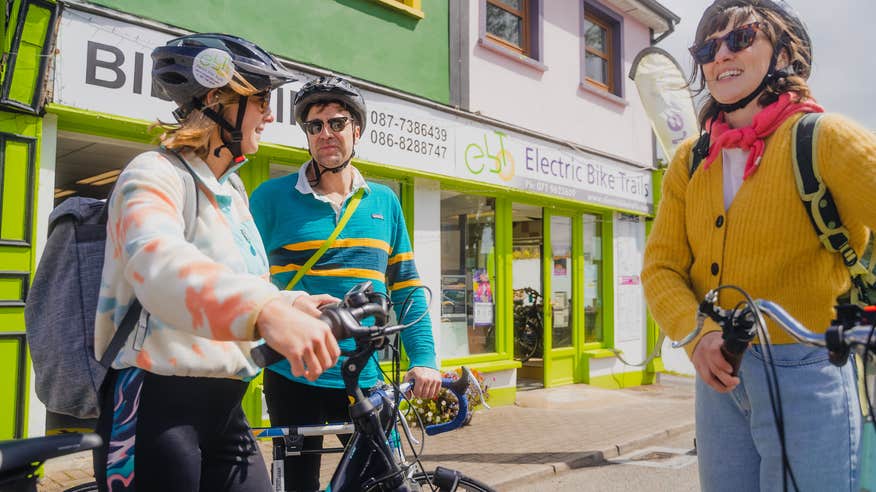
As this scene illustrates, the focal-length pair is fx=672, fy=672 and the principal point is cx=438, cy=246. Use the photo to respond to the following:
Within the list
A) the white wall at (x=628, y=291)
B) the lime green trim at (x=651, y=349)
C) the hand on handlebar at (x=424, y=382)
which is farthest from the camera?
the lime green trim at (x=651, y=349)

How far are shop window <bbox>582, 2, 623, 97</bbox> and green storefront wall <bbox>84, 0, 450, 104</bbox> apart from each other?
143 inches

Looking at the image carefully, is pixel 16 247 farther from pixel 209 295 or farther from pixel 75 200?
pixel 209 295

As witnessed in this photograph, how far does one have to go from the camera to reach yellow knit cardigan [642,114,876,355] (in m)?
1.58

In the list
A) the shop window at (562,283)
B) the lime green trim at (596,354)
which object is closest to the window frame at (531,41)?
the shop window at (562,283)

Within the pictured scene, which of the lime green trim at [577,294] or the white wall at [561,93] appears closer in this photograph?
the white wall at [561,93]

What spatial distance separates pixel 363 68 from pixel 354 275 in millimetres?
5085

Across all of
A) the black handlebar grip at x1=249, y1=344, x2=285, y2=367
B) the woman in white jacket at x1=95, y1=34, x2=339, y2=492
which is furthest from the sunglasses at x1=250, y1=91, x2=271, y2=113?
the black handlebar grip at x1=249, y1=344, x2=285, y2=367

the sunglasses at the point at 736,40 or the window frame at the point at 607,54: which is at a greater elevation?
the window frame at the point at 607,54

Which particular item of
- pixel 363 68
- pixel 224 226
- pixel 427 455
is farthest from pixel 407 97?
pixel 224 226

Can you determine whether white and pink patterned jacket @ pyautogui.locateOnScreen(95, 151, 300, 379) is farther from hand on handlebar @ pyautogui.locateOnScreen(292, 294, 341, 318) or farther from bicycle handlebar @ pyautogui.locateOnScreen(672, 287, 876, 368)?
bicycle handlebar @ pyautogui.locateOnScreen(672, 287, 876, 368)

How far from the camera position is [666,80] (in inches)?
391

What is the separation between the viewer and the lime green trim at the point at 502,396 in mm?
8820

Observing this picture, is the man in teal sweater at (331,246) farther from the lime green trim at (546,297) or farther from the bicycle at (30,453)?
the lime green trim at (546,297)

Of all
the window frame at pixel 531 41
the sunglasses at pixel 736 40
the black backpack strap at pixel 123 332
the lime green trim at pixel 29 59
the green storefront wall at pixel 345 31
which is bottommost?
the black backpack strap at pixel 123 332
